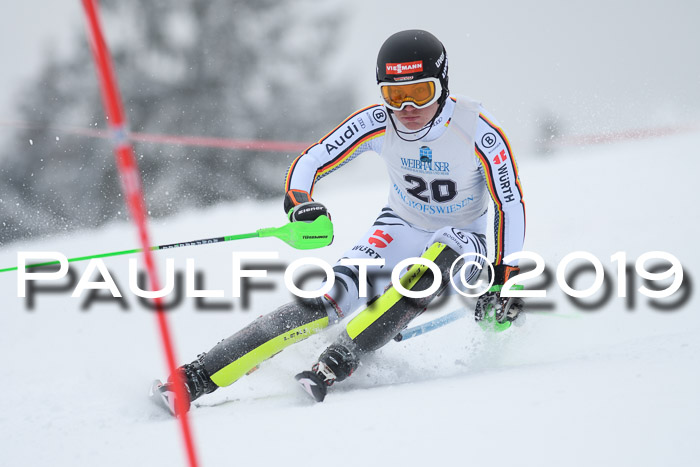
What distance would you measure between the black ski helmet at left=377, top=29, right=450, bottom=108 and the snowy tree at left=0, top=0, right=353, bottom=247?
12222mm

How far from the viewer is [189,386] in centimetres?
300

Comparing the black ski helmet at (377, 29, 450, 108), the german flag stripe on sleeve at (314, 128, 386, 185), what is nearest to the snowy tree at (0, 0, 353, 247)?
the german flag stripe on sleeve at (314, 128, 386, 185)

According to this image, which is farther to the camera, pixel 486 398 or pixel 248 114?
pixel 248 114

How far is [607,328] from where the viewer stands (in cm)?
399

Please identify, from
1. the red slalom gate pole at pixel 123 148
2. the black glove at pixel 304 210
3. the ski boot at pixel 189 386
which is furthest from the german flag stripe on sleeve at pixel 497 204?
the red slalom gate pole at pixel 123 148

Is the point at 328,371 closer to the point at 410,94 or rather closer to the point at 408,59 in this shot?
the point at 410,94

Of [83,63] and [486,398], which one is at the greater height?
[83,63]

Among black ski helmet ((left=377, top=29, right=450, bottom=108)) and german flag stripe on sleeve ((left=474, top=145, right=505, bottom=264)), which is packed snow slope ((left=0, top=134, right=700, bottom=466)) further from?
black ski helmet ((left=377, top=29, right=450, bottom=108))

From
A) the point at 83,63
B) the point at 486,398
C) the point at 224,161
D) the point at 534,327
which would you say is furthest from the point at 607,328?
the point at 83,63

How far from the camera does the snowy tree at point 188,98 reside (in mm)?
15375

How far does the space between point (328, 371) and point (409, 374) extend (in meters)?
0.52

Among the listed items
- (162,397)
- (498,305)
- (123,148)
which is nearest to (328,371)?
(162,397)

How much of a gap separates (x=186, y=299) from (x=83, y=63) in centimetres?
1263

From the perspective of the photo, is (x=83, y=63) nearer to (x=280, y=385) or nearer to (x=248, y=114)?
(x=248, y=114)
